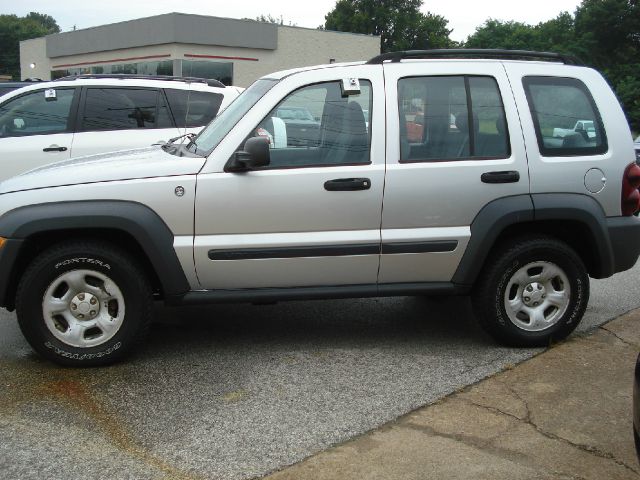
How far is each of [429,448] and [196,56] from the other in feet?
122

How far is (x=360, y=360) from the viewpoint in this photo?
497 cm

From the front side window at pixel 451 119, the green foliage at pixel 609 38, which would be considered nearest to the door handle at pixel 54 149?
the front side window at pixel 451 119

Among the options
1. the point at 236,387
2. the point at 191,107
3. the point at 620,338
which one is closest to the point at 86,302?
the point at 236,387

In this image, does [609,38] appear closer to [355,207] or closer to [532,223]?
[532,223]

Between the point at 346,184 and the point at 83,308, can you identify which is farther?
the point at 346,184

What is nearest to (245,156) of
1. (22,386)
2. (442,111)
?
(442,111)

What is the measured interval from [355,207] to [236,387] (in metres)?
1.32

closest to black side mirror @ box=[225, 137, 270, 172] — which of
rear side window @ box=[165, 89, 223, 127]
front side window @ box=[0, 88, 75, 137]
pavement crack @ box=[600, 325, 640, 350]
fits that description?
pavement crack @ box=[600, 325, 640, 350]

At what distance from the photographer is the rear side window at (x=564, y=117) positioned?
5.10 m

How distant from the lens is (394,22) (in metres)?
86.9

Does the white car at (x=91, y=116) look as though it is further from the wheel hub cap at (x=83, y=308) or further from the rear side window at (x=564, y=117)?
the rear side window at (x=564, y=117)

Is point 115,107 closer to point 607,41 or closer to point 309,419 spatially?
point 309,419

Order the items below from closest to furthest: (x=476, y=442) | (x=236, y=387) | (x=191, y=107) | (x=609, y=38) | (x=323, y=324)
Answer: (x=476, y=442)
(x=236, y=387)
(x=323, y=324)
(x=191, y=107)
(x=609, y=38)

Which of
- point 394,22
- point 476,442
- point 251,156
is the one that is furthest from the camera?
point 394,22
